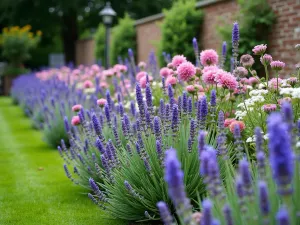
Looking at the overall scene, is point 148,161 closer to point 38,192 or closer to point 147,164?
point 147,164

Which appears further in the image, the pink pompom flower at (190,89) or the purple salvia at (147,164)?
the pink pompom flower at (190,89)

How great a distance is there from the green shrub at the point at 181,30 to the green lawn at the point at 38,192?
3.79 metres

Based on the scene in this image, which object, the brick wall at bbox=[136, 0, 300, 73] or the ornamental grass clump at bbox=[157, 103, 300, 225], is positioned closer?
the ornamental grass clump at bbox=[157, 103, 300, 225]

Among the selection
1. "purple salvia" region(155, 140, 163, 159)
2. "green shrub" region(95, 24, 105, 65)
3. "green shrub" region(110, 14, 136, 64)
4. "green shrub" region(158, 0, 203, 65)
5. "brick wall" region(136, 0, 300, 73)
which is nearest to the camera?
"purple salvia" region(155, 140, 163, 159)

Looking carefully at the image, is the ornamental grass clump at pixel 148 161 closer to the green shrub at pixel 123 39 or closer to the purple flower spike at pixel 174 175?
the purple flower spike at pixel 174 175

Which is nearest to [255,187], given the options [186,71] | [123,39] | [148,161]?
[148,161]

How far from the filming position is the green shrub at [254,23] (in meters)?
7.98

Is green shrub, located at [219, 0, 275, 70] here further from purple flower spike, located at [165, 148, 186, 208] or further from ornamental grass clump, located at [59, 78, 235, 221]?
purple flower spike, located at [165, 148, 186, 208]

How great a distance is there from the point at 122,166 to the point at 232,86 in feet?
3.81

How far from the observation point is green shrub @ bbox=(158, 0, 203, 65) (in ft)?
34.4

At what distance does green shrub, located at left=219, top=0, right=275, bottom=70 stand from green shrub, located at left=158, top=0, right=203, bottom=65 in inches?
90.7

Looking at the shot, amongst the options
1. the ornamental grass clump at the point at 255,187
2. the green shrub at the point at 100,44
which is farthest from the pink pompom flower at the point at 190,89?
the green shrub at the point at 100,44

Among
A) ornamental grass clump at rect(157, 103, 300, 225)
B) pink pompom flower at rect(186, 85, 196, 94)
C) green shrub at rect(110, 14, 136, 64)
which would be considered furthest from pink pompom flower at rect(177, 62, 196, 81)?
green shrub at rect(110, 14, 136, 64)

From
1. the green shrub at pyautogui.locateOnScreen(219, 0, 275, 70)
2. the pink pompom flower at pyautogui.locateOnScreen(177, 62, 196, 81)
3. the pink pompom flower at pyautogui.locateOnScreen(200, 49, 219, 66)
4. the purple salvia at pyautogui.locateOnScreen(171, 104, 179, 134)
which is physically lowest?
the purple salvia at pyautogui.locateOnScreen(171, 104, 179, 134)
